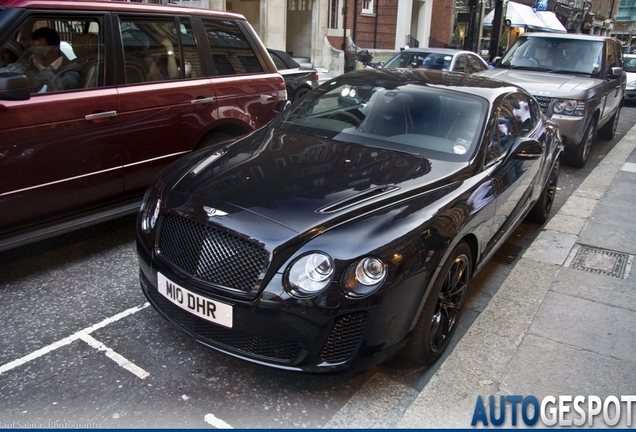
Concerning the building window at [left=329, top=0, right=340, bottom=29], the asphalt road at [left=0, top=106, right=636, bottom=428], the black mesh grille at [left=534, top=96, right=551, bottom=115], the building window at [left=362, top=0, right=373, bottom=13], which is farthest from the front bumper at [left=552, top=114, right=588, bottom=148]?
the building window at [left=362, top=0, right=373, bottom=13]

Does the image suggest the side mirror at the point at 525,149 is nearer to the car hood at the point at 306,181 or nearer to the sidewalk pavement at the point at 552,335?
the car hood at the point at 306,181

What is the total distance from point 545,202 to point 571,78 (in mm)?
3647

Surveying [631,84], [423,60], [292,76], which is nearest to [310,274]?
[292,76]

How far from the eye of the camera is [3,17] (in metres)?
3.68

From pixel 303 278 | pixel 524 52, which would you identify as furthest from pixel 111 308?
pixel 524 52

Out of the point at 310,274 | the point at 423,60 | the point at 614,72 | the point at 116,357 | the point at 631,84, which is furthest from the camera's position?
the point at 631,84

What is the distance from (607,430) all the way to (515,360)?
0.60 m

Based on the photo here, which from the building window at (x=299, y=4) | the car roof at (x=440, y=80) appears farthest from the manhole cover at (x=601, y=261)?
the building window at (x=299, y=4)

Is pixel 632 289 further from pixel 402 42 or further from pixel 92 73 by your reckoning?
pixel 402 42

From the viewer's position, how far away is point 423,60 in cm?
A: 1100

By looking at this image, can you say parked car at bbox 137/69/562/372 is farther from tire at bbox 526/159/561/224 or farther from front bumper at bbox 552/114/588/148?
front bumper at bbox 552/114/588/148

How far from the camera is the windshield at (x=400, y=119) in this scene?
12.1 ft

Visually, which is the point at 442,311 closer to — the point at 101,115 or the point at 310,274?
the point at 310,274

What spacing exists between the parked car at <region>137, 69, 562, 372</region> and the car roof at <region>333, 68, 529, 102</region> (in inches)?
3.3
